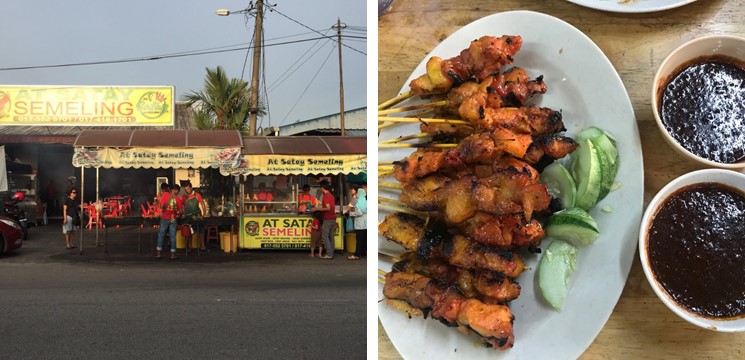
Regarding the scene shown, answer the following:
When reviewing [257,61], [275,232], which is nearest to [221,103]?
[257,61]

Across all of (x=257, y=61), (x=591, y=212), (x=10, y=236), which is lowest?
(x=10, y=236)

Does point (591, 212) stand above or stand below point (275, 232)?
above

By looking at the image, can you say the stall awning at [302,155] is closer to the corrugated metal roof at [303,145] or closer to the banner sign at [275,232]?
the corrugated metal roof at [303,145]

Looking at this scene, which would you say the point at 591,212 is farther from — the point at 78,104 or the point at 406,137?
the point at 78,104

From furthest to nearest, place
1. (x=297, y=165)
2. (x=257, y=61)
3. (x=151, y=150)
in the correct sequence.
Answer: (x=297, y=165), (x=151, y=150), (x=257, y=61)

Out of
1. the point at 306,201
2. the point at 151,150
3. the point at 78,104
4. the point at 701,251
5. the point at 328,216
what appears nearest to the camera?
the point at 701,251

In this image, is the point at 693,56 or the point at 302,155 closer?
the point at 693,56

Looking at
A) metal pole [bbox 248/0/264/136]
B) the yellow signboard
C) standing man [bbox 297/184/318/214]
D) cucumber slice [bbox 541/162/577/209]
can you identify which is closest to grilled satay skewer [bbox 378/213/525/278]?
cucumber slice [bbox 541/162/577/209]

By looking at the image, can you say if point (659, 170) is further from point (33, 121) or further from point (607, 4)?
point (33, 121)
